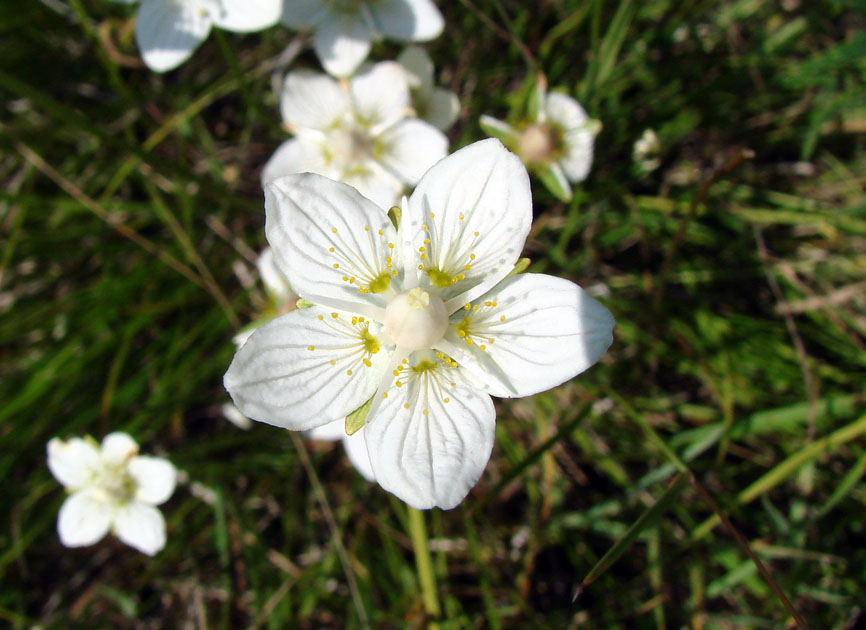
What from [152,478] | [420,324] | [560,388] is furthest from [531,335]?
[152,478]

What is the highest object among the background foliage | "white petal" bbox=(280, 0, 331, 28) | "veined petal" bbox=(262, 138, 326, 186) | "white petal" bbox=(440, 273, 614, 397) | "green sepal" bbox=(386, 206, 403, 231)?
"white petal" bbox=(280, 0, 331, 28)

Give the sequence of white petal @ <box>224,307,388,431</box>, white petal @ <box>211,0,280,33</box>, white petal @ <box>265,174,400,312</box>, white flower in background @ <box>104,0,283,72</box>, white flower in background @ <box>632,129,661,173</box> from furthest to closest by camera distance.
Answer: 1. white flower in background @ <box>632,129,661,173</box>
2. white flower in background @ <box>104,0,283,72</box>
3. white petal @ <box>211,0,280,33</box>
4. white petal @ <box>265,174,400,312</box>
5. white petal @ <box>224,307,388,431</box>

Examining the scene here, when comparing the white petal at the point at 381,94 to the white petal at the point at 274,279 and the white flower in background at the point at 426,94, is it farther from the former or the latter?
the white petal at the point at 274,279

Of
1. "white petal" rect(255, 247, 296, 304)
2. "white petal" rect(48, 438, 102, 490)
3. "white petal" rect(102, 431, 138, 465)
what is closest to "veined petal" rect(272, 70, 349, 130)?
"white petal" rect(255, 247, 296, 304)

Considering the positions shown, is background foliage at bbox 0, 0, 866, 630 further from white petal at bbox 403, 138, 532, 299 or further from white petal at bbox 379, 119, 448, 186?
white petal at bbox 403, 138, 532, 299

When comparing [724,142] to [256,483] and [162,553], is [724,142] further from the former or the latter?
[162,553]

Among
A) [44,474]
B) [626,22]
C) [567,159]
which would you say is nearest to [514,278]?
[567,159]

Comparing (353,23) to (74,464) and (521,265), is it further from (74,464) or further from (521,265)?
(74,464)
